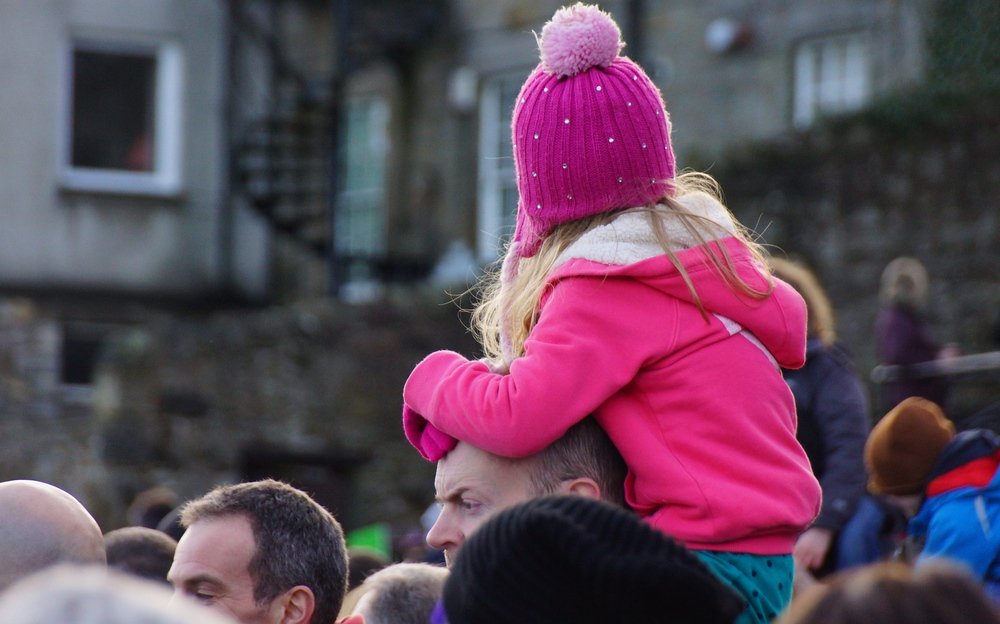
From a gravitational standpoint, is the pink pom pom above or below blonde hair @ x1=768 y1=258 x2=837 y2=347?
above

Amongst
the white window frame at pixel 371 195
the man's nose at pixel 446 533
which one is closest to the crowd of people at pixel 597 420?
the man's nose at pixel 446 533

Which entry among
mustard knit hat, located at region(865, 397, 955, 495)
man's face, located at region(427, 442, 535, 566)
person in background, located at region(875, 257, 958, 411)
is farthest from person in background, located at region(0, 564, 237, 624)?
person in background, located at region(875, 257, 958, 411)

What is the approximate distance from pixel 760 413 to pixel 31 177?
48.8ft

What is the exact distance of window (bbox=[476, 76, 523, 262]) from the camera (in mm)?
17094

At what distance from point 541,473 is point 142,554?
2.16 metres

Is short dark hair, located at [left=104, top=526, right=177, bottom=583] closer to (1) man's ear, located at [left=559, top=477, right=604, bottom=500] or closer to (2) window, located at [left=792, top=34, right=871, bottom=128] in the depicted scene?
(1) man's ear, located at [left=559, top=477, right=604, bottom=500]

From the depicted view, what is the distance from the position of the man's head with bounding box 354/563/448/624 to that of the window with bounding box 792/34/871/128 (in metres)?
10.4

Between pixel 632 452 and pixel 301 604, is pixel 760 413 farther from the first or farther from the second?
pixel 301 604

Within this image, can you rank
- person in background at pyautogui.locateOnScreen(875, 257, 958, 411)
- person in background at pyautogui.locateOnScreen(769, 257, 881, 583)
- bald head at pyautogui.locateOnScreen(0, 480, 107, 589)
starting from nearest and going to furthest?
bald head at pyautogui.locateOnScreen(0, 480, 107, 589)
person in background at pyautogui.locateOnScreen(769, 257, 881, 583)
person in background at pyautogui.locateOnScreen(875, 257, 958, 411)

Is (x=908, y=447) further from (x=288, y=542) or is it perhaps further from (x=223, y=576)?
(x=223, y=576)

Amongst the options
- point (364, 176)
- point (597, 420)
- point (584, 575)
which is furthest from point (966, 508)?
point (364, 176)

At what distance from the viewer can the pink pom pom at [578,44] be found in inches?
132

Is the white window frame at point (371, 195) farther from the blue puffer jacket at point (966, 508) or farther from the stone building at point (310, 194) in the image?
the blue puffer jacket at point (966, 508)

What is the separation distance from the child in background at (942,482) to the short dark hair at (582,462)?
68.8 inches
